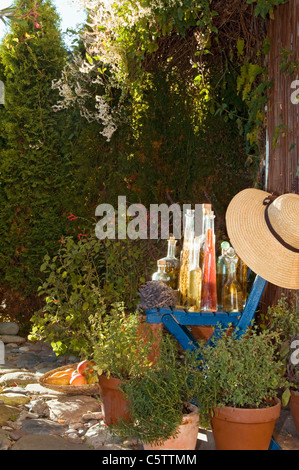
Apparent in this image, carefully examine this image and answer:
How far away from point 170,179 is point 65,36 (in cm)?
198

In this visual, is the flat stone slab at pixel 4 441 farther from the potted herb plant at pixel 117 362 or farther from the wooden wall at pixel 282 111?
the wooden wall at pixel 282 111

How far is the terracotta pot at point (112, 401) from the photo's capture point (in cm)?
267

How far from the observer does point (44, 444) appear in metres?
2.58

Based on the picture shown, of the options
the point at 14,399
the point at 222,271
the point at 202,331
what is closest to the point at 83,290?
the point at 14,399

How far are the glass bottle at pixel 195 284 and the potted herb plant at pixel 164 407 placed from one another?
0.34m

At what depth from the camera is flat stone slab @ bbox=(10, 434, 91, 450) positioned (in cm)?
255

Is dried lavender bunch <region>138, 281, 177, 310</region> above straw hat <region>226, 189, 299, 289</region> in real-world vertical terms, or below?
below

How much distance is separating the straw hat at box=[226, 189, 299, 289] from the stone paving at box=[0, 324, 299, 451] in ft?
2.96

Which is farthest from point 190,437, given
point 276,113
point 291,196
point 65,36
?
point 65,36

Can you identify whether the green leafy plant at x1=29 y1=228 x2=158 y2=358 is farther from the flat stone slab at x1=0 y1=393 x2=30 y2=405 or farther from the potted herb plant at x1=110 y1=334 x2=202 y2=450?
the potted herb plant at x1=110 y1=334 x2=202 y2=450

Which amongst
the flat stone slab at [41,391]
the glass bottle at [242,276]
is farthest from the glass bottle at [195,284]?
the flat stone slab at [41,391]

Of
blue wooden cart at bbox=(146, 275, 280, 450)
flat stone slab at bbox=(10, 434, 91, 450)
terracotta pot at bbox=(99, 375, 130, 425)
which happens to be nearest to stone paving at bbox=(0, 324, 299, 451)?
flat stone slab at bbox=(10, 434, 91, 450)

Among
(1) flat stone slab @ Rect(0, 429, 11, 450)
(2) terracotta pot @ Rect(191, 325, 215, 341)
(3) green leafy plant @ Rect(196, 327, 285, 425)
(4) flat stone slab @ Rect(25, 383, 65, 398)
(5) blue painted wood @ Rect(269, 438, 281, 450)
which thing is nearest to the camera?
(3) green leafy plant @ Rect(196, 327, 285, 425)

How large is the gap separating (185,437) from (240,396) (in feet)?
1.03
